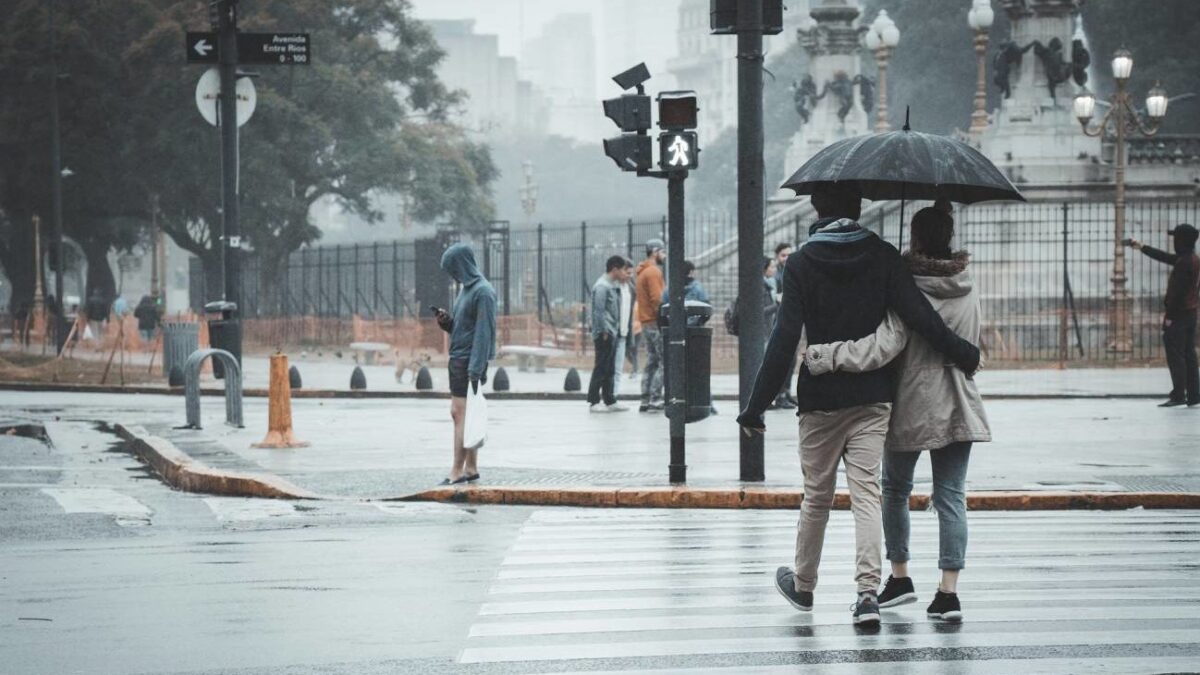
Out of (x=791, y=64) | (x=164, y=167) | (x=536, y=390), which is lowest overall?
(x=536, y=390)

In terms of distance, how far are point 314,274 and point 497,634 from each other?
2452 inches

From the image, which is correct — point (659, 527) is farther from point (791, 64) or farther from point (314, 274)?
point (791, 64)

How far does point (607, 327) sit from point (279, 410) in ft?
19.3

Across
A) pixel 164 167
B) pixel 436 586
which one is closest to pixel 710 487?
pixel 436 586

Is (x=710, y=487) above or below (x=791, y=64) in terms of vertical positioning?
below

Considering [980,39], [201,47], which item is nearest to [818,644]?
[201,47]

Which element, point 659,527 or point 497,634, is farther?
point 659,527

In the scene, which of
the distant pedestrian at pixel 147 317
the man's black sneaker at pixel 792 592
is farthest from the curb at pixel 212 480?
the distant pedestrian at pixel 147 317

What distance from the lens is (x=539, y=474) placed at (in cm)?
1530

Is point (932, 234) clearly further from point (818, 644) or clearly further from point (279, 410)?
point (279, 410)

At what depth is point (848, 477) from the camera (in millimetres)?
8508

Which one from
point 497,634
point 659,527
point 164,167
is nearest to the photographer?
point 497,634

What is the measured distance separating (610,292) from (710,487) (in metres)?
9.68

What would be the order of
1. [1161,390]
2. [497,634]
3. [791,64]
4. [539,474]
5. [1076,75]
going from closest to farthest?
[497,634] < [539,474] < [1161,390] < [1076,75] < [791,64]
